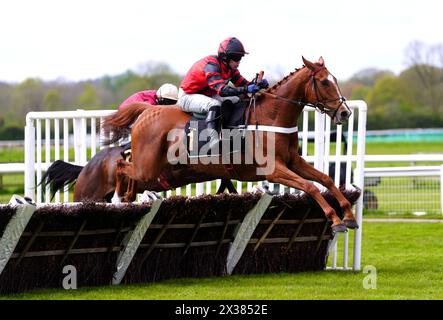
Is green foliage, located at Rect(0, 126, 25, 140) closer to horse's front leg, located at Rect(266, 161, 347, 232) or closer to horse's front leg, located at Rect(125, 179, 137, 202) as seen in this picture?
horse's front leg, located at Rect(125, 179, 137, 202)

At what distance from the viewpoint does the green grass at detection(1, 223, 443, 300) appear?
6.21m

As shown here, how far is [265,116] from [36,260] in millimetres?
2458

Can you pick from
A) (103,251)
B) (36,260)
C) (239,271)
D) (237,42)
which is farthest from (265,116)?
(36,260)

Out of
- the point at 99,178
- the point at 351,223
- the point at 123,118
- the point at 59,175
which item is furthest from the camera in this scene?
the point at 59,175

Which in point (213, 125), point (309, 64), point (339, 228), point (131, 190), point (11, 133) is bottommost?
point (11, 133)

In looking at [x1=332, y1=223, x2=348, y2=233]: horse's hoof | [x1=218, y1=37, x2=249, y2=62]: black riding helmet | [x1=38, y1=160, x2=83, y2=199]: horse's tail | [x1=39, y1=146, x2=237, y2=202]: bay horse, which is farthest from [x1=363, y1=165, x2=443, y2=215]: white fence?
[x1=332, y1=223, x2=348, y2=233]: horse's hoof

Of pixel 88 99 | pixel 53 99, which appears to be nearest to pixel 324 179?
pixel 53 99

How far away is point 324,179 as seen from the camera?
755 centimetres

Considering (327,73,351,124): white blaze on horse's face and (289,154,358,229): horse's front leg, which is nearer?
(289,154,358,229): horse's front leg

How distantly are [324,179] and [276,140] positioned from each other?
52cm

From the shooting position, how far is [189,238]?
23.5ft

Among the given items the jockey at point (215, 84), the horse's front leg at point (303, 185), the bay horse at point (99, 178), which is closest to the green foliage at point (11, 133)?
the bay horse at point (99, 178)

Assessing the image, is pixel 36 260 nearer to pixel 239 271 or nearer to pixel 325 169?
pixel 239 271

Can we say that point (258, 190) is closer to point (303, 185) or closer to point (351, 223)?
point (303, 185)
